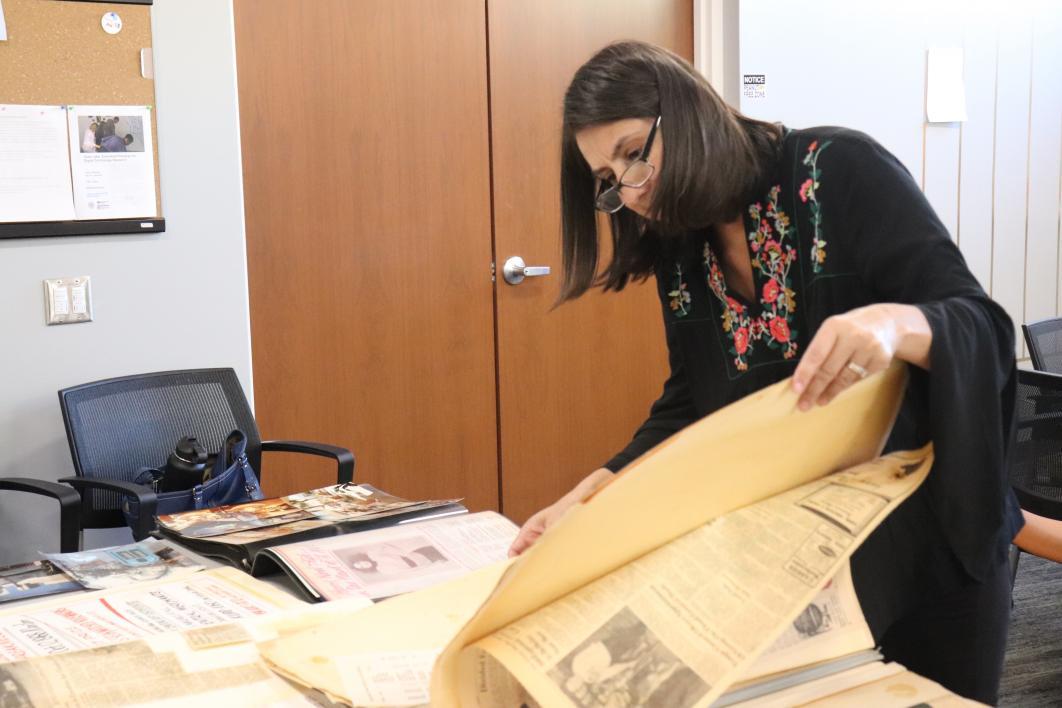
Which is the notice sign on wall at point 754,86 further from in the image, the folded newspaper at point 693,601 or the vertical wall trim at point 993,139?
the folded newspaper at point 693,601

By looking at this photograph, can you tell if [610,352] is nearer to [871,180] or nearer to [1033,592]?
[1033,592]

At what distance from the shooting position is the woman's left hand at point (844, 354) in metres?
0.80

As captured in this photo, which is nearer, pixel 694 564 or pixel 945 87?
pixel 694 564

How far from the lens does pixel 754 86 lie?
3.79 m

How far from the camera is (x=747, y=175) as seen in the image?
1313 millimetres

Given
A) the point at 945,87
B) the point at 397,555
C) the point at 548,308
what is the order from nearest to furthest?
the point at 397,555, the point at 548,308, the point at 945,87

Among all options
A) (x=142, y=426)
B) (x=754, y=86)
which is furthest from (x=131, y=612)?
(x=754, y=86)

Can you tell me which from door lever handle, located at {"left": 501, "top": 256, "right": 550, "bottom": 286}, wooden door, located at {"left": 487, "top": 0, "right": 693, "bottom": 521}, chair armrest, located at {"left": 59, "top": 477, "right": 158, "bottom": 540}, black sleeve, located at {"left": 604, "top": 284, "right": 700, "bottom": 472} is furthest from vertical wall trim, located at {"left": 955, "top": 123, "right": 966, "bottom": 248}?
chair armrest, located at {"left": 59, "top": 477, "right": 158, "bottom": 540}

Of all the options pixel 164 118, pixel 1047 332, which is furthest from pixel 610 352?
pixel 164 118

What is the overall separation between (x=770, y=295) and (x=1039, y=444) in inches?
57.8

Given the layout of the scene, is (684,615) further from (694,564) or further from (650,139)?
(650,139)

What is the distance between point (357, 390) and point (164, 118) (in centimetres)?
101

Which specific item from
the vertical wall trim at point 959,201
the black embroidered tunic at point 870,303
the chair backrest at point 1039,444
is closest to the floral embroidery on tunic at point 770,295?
the black embroidered tunic at point 870,303

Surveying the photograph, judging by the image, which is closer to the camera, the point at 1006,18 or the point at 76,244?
the point at 76,244
